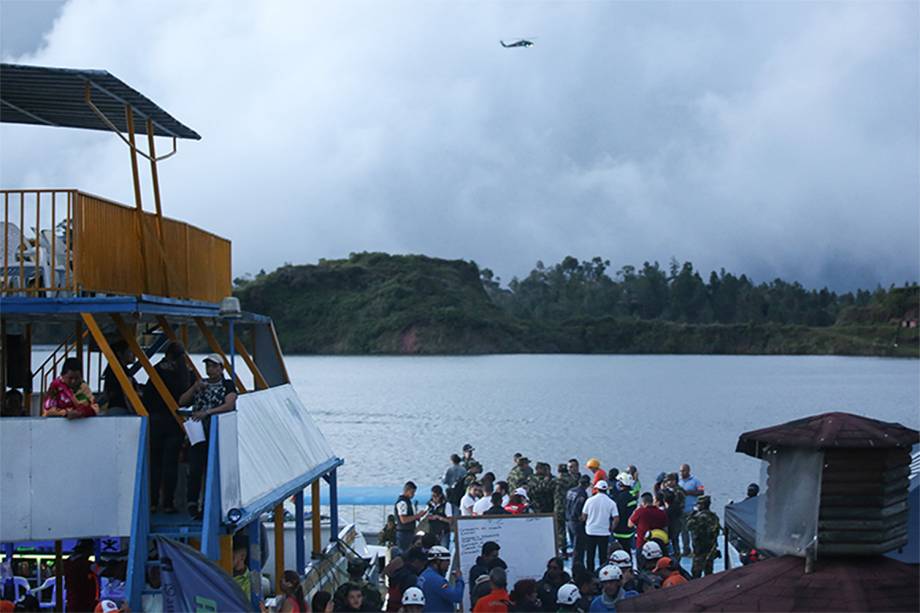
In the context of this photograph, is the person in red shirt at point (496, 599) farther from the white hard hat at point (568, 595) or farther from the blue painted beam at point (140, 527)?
the blue painted beam at point (140, 527)

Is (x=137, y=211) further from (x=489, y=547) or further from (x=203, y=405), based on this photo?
(x=489, y=547)

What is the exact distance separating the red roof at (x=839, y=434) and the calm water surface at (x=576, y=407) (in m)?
21.6

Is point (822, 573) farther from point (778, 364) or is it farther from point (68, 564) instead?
point (778, 364)

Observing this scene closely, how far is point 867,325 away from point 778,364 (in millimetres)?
23008

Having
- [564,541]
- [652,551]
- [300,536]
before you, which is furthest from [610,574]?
[564,541]

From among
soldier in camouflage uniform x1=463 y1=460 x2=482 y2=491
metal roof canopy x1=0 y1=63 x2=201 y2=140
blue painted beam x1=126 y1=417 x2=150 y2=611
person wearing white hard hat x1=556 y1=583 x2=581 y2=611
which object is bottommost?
soldier in camouflage uniform x1=463 y1=460 x2=482 y2=491

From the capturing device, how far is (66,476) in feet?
31.8

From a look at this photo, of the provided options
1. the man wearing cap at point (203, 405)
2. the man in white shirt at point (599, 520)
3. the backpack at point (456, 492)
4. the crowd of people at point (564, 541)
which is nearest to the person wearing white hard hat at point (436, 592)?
the crowd of people at point (564, 541)

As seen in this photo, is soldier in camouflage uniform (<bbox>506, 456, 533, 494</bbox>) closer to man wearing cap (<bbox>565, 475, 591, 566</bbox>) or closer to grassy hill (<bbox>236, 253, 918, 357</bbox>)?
man wearing cap (<bbox>565, 475, 591, 566</bbox>)

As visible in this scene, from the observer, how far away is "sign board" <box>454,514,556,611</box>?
12570mm

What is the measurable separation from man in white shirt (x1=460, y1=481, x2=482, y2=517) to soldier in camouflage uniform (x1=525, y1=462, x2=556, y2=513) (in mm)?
1187

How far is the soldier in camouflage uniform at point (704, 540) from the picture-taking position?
48.4ft

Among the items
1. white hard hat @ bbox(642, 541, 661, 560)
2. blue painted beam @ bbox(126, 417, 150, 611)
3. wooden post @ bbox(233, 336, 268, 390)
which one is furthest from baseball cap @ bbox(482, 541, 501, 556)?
wooden post @ bbox(233, 336, 268, 390)

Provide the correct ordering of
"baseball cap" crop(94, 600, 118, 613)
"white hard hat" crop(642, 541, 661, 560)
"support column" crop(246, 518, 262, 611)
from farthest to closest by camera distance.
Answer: "support column" crop(246, 518, 262, 611)
"white hard hat" crop(642, 541, 661, 560)
"baseball cap" crop(94, 600, 118, 613)
